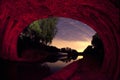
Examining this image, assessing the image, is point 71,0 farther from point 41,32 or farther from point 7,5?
point 41,32

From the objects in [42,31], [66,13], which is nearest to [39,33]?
[42,31]

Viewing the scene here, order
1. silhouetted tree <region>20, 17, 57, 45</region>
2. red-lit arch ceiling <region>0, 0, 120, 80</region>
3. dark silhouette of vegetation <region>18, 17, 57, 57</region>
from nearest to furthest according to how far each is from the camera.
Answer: red-lit arch ceiling <region>0, 0, 120, 80</region> < dark silhouette of vegetation <region>18, 17, 57, 57</region> < silhouetted tree <region>20, 17, 57, 45</region>

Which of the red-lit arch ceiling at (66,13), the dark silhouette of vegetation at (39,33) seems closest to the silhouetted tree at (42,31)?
the dark silhouette of vegetation at (39,33)

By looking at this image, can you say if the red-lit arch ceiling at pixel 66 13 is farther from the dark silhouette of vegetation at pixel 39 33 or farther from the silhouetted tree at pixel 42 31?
the silhouetted tree at pixel 42 31

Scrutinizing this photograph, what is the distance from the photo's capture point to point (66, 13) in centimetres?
888

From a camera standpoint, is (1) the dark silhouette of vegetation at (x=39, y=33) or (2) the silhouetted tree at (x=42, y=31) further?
(2) the silhouetted tree at (x=42, y=31)

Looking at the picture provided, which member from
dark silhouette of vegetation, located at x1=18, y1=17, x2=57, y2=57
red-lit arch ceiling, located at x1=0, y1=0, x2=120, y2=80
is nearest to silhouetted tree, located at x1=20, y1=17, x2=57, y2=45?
dark silhouette of vegetation, located at x1=18, y1=17, x2=57, y2=57

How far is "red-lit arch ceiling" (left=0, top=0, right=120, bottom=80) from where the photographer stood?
6.41 metres

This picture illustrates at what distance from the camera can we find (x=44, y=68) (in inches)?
448

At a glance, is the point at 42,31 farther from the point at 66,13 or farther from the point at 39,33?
the point at 66,13

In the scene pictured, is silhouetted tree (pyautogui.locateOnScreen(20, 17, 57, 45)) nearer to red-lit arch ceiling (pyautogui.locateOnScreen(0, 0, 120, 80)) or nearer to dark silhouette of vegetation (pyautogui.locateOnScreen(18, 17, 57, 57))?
dark silhouette of vegetation (pyautogui.locateOnScreen(18, 17, 57, 57))

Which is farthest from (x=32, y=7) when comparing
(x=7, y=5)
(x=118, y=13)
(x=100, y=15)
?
(x=118, y=13)

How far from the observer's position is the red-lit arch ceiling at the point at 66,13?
641 cm

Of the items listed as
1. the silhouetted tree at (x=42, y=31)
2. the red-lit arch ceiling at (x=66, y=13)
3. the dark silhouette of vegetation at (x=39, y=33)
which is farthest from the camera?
the silhouetted tree at (x=42, y=31)
